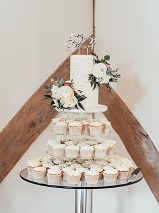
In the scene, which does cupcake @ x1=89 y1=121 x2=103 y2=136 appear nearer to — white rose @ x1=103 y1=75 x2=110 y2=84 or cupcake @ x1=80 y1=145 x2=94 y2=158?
cupcake @ x1=80 y1=145 x2=94 y2=158

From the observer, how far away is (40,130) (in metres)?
2.94


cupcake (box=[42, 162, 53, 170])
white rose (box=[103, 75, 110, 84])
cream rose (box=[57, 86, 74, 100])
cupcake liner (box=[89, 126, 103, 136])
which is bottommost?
cupcake (box=[42, 162, 53, 170])

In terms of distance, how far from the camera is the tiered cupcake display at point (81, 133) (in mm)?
2129

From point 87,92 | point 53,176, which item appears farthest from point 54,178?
point 87,92

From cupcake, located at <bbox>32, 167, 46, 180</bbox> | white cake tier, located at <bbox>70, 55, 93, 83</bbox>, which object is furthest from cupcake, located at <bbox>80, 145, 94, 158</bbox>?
white cake tier, located at <bbox>70, 55, 93, 83</bbox>

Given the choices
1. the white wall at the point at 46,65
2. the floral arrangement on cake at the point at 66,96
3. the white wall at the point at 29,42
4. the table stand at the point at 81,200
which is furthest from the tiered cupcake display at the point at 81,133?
the white wall at the point at 29,42

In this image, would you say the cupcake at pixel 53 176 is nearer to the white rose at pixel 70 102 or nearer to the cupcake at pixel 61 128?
the cupcake at pixel 61 128

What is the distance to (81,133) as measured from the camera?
220cm

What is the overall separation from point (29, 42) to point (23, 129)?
24.6 inches

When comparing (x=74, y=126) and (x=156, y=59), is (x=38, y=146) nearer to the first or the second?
(x=74, y=126)

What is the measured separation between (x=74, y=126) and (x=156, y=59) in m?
0.78

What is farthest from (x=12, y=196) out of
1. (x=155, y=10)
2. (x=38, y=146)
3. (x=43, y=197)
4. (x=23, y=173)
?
(x=155, y=10)

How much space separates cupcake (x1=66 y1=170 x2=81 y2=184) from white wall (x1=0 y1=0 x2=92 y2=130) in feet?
3.15

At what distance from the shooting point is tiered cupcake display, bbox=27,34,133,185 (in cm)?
213
